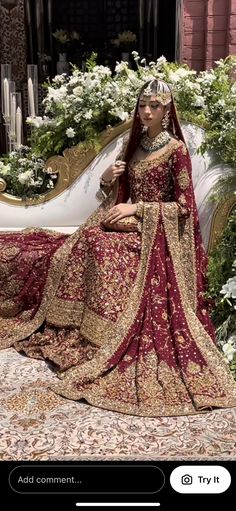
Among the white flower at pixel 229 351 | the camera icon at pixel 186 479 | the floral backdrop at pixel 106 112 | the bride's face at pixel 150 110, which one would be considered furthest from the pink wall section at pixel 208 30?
the camera icon at pixel 186 479

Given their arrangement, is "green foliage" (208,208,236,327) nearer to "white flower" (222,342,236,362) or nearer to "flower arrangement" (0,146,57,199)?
"white flower" (222,342,236,362)

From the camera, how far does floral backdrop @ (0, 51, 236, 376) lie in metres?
3.50

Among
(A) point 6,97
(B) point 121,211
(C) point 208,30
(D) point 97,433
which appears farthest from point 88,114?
(C) point 208,30

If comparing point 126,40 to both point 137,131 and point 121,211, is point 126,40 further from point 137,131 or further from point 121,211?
point 121,211

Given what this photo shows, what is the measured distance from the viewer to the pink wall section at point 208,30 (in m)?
6.07

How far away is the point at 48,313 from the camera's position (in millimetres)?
3061

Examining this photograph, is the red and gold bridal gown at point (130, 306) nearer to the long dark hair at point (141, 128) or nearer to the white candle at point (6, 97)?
the long dark hair at point (141, 128)

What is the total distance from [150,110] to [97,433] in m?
1.63

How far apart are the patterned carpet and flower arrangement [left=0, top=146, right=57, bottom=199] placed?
5.68 feet

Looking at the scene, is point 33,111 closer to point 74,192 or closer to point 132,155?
Answer: point 74,192

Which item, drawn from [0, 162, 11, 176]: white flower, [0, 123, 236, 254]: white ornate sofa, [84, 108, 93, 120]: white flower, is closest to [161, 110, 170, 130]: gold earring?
[0, 123, 236, 254]: white ornate sofa

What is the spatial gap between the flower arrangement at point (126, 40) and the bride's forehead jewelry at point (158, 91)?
5929 mm

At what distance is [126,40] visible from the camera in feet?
27.9

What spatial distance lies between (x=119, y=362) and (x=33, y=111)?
2.21m
